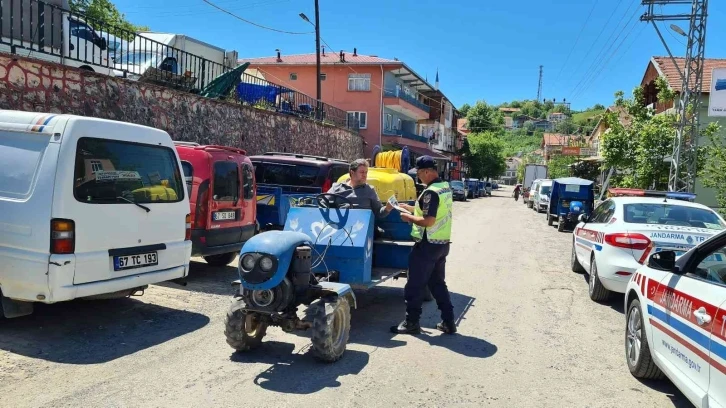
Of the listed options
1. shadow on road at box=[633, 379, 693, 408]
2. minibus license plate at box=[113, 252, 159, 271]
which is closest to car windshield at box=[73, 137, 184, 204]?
minibus license plate at box=[113, 252, 159, 271]

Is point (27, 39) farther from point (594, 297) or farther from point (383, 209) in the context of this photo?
point (594, 297)

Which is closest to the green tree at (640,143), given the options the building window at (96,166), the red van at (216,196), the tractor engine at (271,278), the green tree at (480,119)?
the red van at (216,196)

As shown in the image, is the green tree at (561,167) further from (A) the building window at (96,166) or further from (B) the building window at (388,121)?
(A) the building window at (96,166)

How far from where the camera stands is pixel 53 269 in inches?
196

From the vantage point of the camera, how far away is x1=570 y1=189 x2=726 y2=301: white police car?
272 inches

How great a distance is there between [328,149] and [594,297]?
19574 mm

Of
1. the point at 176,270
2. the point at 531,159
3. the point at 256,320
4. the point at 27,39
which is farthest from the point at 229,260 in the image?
the point at 531,159

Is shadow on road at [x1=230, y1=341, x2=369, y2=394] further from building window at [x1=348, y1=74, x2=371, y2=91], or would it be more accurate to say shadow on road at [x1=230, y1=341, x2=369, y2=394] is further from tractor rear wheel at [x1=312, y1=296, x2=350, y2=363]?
building window at [x1=348, y1=74, x2=371, y2=91]

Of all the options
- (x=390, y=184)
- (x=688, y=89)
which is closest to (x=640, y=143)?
(x=688, y=89)

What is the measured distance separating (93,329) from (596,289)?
21.7 ft

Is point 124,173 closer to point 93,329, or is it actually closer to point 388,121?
point 93,329

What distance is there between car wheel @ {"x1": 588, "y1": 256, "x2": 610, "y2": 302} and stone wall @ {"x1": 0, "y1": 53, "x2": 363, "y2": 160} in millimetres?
9293

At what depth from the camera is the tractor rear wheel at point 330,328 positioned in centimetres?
478

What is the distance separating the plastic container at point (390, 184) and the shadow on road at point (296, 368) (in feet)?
10.4
